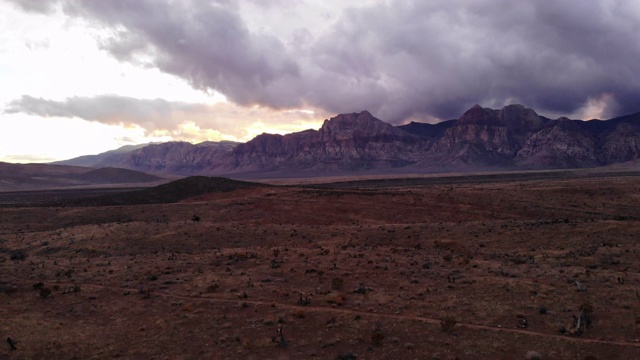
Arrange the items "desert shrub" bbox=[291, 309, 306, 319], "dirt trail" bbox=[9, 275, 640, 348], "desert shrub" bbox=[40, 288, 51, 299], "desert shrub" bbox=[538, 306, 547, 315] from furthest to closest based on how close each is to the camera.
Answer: "desert shrub" bbox=[40, 288, 51, 299] → "desert shrub" bbox=[291, 309, 306, 319] → "desert shrub" bbox=[538, 306, 547, 315] → "dirt trail" bbox=[9, 275, 640, 348]

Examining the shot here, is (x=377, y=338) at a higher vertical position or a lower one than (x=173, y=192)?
lower

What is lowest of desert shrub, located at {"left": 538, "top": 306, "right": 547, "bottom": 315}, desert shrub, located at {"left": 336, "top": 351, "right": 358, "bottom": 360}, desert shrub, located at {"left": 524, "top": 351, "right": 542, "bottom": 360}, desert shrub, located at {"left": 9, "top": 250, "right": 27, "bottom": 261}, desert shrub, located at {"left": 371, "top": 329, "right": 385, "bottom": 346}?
desert shrub, located at {"left": 9, "top": 250, "right": 27, "bottom": 261}

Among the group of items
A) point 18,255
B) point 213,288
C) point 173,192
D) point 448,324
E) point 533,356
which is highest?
point 173,192

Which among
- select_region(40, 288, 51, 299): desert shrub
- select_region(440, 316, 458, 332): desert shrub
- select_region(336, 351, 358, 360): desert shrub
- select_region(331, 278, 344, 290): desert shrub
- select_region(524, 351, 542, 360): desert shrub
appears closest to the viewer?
select_region(524, 351, 542, 360): desert shrub

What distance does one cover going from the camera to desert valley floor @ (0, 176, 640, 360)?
18.0 m

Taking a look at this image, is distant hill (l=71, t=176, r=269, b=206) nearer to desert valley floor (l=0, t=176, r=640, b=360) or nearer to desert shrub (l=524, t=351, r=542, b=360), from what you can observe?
desert valley floor (l=0, t=176, r=640, b=360)

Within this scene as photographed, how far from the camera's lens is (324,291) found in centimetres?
2453

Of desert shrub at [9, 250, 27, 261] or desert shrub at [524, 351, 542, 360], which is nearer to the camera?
desert shrub at [524, 351, 542, 360]

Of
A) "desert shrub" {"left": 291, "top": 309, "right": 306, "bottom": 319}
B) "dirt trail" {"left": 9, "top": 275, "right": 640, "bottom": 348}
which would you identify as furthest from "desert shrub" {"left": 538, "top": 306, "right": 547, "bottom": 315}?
"desert shrub" {"left": 291, "top": 309, "right": 306, "bottom": 319}

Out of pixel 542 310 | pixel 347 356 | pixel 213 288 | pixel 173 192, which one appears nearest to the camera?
pixel 347 356

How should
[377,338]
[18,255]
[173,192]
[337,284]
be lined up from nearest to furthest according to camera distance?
[377,338], [337,284], [18,255], [173,192]

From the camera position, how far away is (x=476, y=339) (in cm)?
1777

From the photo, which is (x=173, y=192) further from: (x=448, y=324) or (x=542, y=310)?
(x=542, y=310)

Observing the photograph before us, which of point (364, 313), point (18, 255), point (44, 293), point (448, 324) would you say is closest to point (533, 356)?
point (448, 324)
